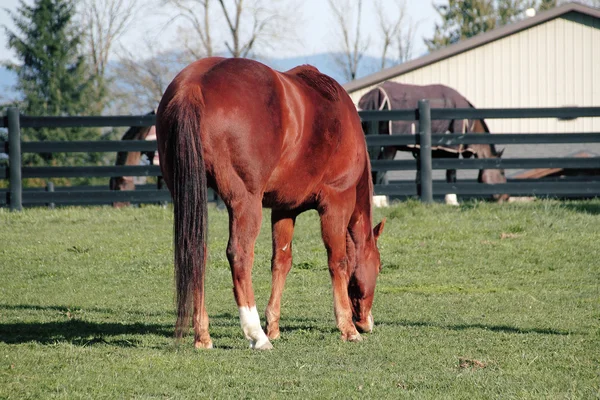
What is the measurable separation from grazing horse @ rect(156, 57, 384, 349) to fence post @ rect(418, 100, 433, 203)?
23.1ft

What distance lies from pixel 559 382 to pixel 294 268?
498 centimetres

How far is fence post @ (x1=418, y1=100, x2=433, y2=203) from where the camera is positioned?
1322 centimetres

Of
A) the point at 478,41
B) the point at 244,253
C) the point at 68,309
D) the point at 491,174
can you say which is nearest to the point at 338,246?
the point at 244,253

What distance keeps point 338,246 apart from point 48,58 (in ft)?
100

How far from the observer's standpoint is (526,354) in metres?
5.03

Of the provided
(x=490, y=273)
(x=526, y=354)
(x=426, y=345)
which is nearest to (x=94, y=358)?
(x=426, y=345)

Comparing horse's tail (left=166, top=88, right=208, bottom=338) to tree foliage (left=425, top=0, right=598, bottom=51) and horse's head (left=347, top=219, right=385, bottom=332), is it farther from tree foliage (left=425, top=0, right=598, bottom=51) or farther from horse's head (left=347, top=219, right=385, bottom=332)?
tree foliage (left=425, top=0, right=598, bottom=51)

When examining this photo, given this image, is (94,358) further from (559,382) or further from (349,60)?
(349,60)

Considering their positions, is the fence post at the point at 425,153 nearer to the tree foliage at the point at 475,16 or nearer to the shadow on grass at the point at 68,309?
the shadow on grass at the point at 68,309

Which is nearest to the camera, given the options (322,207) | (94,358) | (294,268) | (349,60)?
(94,358)

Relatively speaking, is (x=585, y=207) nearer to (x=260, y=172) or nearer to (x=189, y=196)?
(x=260, y=172)

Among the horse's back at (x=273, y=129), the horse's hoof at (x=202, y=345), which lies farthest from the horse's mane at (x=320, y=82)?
the horse's hoof at (x=202, y=345)

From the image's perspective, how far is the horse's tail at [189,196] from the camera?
4859 mm

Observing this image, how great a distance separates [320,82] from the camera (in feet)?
19.5
